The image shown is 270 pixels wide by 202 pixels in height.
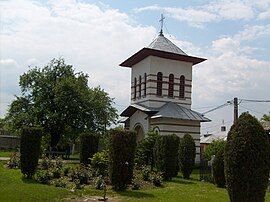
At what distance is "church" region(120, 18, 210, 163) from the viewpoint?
33750 millimetres

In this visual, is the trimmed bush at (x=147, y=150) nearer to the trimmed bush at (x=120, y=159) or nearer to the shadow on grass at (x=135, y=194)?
the trimmed bush at (x=120, y=159)

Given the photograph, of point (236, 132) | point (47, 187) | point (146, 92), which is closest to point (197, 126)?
point (146, 92)

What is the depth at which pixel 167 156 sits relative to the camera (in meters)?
24.3

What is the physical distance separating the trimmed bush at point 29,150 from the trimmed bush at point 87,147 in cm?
696

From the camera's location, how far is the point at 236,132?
12.3 metres

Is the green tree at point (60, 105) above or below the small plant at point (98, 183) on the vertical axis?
above

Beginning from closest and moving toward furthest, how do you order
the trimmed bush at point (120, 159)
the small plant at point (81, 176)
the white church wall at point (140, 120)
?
the trimmed bush at point (120, 159), the small plant at point (81, 176), the white church wall at point (140, 120)

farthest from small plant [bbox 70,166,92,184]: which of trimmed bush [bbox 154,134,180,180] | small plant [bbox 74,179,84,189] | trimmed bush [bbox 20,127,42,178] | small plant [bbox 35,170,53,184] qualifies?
trimmed bush [bbox 154,134,180,180]

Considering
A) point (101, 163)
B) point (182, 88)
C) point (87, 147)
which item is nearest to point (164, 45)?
point (182, 88)

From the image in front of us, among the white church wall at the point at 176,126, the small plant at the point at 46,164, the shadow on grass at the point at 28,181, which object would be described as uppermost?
the white church wall at the point at 176,126

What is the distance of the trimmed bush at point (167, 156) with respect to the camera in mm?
24000

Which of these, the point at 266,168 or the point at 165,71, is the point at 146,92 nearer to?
the point at 165,71

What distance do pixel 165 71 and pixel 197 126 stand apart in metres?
5.87

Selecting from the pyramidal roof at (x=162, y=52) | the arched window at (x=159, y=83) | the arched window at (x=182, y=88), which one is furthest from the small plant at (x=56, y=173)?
the arched window at (x=182, y=88)
